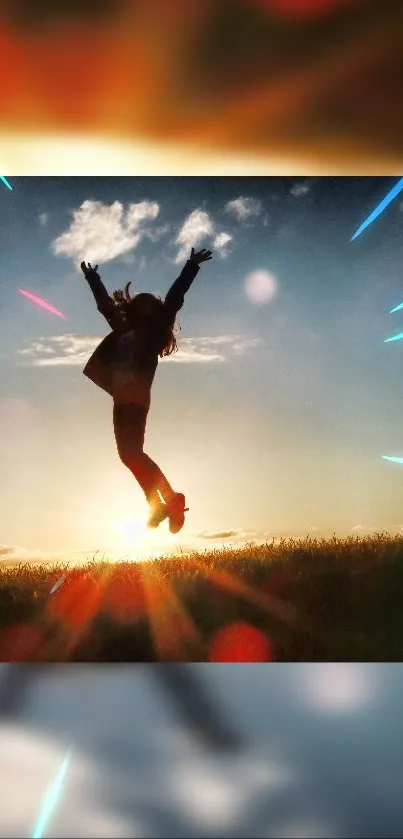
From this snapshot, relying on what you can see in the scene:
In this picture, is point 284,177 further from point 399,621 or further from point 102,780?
point 102,780

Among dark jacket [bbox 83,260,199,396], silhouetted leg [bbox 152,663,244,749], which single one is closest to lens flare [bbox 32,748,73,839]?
silhouetted leg [bbox 152,663,244,749]

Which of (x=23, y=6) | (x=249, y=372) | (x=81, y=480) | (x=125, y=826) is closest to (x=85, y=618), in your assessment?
(x=81, y=480)

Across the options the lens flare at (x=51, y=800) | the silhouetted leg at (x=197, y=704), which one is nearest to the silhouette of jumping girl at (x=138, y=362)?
the silhouetted leg at (x=197, y=704)

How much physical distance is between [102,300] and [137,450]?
2.75 feet

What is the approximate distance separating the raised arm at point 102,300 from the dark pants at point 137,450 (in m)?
0.45

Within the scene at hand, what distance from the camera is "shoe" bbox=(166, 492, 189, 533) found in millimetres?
4473

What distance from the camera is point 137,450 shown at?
455 centimetres

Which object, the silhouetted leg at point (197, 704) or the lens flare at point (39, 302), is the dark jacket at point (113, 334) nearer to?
the lens flare at point (39, 302)

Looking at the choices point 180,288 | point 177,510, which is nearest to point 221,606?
point 177,510

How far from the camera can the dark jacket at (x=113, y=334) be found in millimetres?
4508

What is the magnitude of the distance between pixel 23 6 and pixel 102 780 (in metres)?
2.33

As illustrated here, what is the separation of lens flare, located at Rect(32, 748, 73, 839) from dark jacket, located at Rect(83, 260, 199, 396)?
225 cm

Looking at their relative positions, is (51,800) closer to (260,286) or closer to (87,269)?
(87,269)

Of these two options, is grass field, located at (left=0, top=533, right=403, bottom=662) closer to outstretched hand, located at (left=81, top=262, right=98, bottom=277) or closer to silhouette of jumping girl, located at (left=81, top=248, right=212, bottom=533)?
silhouette of jumping girl, located at (left=81, top=248, right=212, bottom=533)
